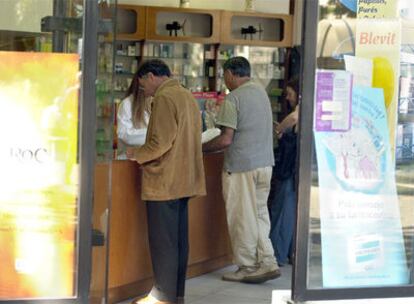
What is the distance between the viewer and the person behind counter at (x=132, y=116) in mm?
6336

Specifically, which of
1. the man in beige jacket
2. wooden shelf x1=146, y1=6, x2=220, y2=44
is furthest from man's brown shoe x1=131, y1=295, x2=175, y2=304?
wooden shelf x1=146, y1=6, x2=220, y2=44

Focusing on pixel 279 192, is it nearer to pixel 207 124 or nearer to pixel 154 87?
pixel 207 124

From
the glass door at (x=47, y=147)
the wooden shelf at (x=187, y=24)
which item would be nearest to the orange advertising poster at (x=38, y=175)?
the glass door at (x=47, y=147)

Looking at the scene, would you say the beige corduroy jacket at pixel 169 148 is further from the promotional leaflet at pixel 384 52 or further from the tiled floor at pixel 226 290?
the promotional leaflet at pixel 384 52

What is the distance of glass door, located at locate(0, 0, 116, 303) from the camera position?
3.97 m

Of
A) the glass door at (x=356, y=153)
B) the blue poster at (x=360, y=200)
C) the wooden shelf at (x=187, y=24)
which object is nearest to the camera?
the glass door at (x=356, y=153)

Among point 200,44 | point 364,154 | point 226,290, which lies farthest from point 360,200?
point 200,44

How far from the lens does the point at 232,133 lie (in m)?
6.31

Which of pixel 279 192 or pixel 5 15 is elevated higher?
pixel 5 15

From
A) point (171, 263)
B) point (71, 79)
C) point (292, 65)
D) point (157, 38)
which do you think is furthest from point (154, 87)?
point (292, 65)

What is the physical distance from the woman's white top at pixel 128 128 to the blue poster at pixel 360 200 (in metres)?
2.07

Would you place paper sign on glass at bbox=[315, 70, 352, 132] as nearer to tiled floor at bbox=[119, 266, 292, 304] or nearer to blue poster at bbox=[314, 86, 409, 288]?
blue poster at bbox=[314, 86, 409, 288]

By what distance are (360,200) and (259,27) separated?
25.5 feet

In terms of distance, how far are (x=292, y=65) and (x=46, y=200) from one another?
8418 mm
